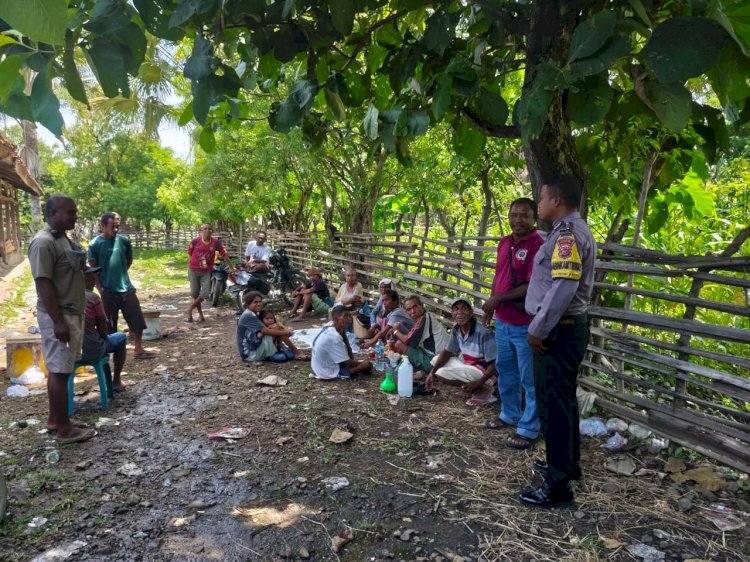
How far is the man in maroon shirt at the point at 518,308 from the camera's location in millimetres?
3652

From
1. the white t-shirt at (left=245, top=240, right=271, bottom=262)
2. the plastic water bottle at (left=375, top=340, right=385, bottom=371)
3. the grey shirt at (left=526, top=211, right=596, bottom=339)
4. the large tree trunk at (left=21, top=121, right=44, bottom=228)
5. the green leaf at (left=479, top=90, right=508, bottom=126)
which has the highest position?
the large tree trunk at (left=21, top=121, right=44, bottom=228)

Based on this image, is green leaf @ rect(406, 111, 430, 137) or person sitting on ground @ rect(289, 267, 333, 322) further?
person sitting on ground @ rect(289, 267, 333, 322)

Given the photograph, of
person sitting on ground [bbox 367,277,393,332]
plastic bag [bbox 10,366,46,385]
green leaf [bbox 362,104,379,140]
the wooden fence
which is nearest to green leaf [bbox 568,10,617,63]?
green leaf [bbox 362,104,379,140]

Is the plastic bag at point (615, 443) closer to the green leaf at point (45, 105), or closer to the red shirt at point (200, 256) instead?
the green leaf at point (45, 105)

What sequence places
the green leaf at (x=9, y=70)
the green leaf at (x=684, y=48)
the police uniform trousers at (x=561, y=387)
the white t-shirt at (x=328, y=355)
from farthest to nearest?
1. the white t-shirt at (x=328, y=355)
2. the police uniform trousers at (x=561, y=387)
3. the green leaf at (x=684, y=48)
4. the green leaf at (x=9, y=70)

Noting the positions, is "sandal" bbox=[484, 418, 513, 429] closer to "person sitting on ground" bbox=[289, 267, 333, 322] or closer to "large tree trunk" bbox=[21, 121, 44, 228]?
"person sitting on ground" bbox=[289, 267, 333, 322]

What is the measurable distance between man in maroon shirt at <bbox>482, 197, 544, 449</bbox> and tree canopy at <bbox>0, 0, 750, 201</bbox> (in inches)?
20.6

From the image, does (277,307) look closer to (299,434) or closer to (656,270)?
(299,434)

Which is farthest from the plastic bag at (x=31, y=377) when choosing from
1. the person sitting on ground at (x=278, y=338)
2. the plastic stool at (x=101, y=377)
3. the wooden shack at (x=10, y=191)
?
the wooden shack at (x=10, y=191)

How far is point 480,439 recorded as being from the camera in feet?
12.5

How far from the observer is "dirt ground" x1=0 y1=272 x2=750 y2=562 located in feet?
8.25

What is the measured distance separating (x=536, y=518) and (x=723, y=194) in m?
6.13

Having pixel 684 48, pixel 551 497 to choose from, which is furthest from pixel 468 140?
pixel 551 497

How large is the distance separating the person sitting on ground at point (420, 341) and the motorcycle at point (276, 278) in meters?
4.97
